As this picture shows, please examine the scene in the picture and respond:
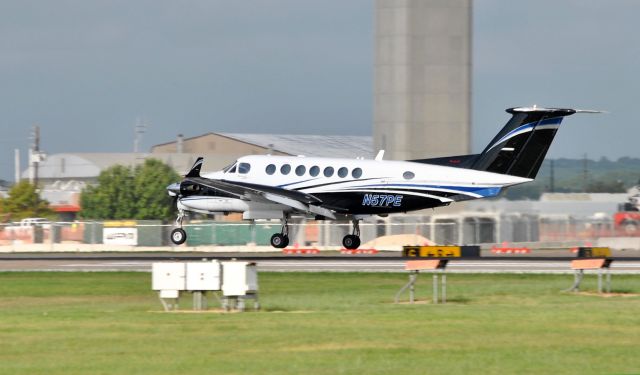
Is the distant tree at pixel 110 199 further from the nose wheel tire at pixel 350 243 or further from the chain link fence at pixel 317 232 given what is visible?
the nose wheel tire at pixel 350 243

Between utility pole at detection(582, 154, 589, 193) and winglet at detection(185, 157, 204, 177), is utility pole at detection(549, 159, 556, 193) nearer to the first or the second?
utility pole at detection(582, 154, 589, 193)

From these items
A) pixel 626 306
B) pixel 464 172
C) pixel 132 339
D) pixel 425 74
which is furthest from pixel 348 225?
pixel 132 339

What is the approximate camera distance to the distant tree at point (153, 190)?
118125mm

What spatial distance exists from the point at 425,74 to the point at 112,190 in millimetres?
35272

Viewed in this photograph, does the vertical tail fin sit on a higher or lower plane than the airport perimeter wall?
higher

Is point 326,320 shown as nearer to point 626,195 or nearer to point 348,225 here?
point 348,225

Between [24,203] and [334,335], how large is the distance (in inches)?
4000

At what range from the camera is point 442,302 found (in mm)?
33062

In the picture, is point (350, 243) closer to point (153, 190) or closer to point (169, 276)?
point (169, 276)

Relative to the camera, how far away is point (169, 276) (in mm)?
30344

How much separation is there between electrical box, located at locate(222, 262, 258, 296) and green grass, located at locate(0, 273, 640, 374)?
2.37 ft

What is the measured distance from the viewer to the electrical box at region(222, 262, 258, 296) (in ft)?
97.3

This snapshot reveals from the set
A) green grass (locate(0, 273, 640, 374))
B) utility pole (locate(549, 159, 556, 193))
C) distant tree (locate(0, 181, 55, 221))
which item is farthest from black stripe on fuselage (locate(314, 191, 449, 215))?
distant tree (locate(0, 181, 55, 221))

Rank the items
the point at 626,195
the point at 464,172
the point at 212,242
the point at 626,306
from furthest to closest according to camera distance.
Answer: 1. the point at 626,195
2. the point at 212,242
3. the point at 464,172
4. the point at 626,306
